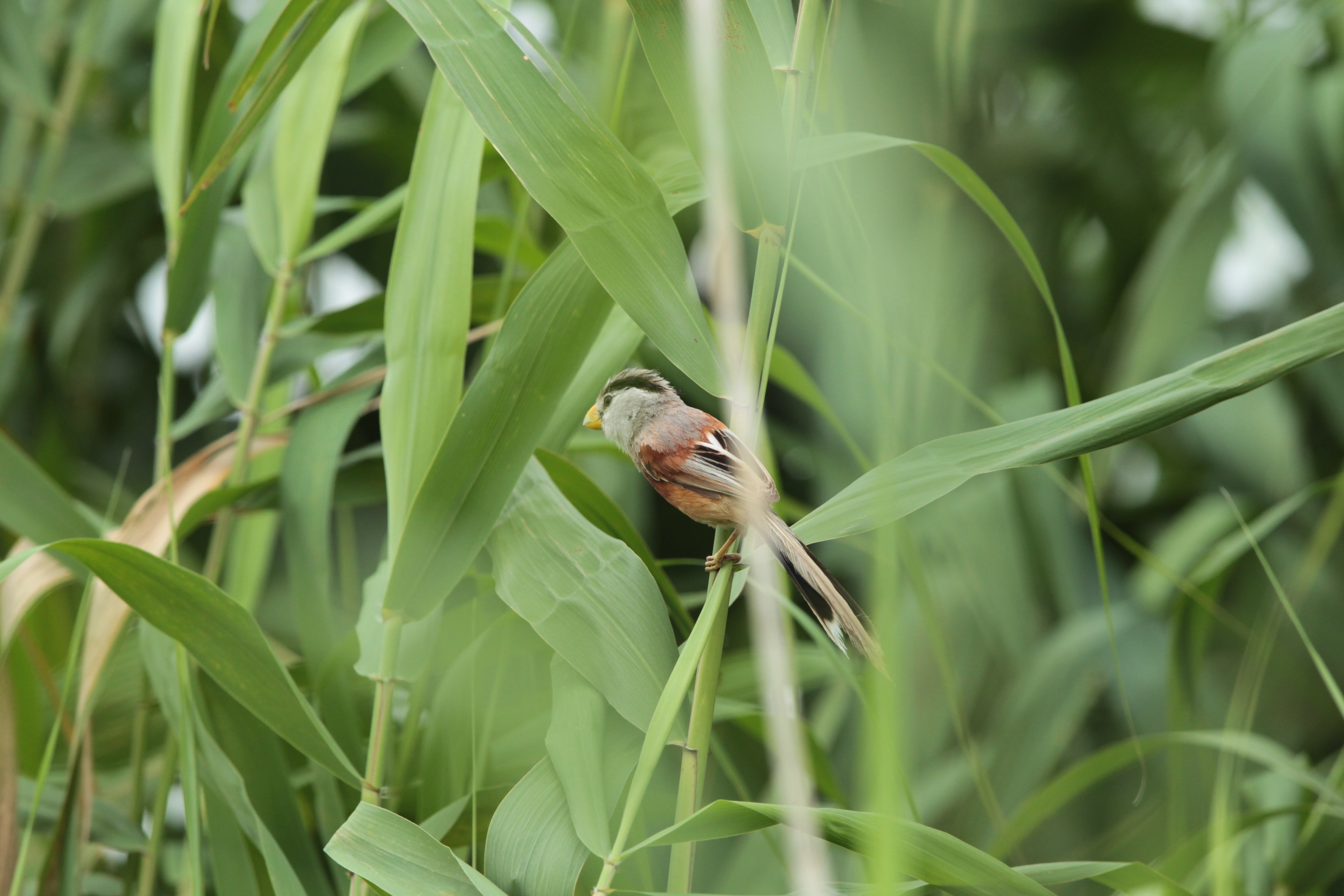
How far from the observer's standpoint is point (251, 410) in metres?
0.76

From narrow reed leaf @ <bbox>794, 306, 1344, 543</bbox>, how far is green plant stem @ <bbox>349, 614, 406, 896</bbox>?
261mm

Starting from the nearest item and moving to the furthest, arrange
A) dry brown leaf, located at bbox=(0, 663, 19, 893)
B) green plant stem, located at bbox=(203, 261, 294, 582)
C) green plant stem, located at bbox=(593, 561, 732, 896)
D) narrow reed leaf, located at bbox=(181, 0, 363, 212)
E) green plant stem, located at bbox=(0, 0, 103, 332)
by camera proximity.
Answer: green plant stem, located at bbox=(593, 561, 732, 896) < narrow reed leaf, located at bbox=(181, 0, 363, 212) < dry brown leaf, located at bbox=(0, 663, 19, 893) < green plant stem, located at bbox=(203, 261, 294, 582) < green plant stem, located at bbox=(0, 0, 103, 332)

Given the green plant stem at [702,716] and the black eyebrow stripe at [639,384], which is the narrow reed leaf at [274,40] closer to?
the black eyebrow stripe at [639,384]

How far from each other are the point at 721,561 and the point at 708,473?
0.06m

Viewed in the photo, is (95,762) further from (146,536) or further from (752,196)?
(752,196)

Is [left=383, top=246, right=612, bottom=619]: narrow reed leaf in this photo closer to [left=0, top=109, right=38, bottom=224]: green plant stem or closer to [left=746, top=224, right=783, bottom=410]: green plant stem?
[left=746, top=224, right=783, bottom=410]: green plant stem

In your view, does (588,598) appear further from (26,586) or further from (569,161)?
(26,586)

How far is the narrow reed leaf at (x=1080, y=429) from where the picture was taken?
420mm

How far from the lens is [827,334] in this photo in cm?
129

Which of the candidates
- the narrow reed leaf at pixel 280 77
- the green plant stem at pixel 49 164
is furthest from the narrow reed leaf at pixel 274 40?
the green plant stem at pixel 49 164

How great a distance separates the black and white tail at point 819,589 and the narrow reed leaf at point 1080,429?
0.5 inches

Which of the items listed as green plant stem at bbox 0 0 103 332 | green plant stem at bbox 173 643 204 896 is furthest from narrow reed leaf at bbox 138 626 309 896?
green plant stem at bbox 0 0 103 332

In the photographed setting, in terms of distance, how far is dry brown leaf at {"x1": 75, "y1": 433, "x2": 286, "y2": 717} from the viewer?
0.66 metres

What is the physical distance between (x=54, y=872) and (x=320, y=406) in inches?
15.2
